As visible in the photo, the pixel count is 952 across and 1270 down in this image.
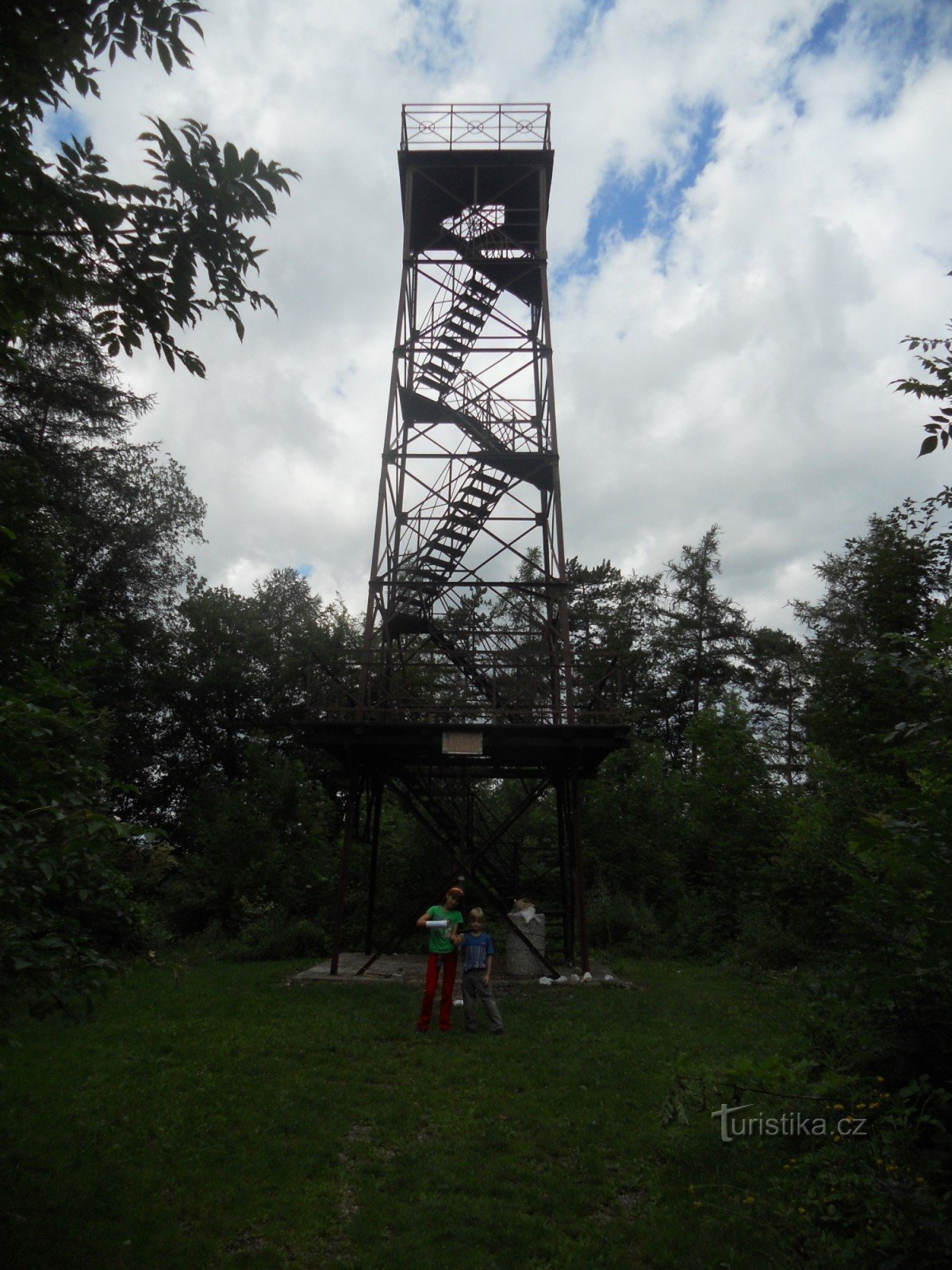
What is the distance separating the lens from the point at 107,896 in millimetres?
3658

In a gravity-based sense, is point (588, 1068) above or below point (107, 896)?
below

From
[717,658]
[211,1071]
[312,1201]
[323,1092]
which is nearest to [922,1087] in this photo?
[312,1201]

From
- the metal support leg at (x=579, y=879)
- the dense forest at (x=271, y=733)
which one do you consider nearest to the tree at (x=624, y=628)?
the dense forest at (x=271, y=733)

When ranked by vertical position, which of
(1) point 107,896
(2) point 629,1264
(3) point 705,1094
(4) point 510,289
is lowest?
(2) point 629,1264

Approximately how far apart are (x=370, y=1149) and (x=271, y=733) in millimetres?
22365

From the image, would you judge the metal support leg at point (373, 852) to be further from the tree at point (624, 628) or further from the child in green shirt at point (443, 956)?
the tree at point (624, 628)

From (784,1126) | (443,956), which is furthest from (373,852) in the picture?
(784,1126)

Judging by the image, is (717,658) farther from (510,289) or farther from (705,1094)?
(705,1094)

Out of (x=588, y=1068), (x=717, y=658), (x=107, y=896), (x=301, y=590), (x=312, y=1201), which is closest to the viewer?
(x=107, y=896)

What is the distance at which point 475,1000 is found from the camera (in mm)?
9547

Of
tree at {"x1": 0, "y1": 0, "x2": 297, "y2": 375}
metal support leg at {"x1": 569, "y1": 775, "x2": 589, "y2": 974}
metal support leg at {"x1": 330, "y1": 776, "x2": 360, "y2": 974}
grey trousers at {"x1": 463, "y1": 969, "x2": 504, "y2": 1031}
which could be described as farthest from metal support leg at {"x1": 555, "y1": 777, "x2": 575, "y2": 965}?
tree at {"x1": 0, "y1": 0, "x2": 297, "y2": 375}

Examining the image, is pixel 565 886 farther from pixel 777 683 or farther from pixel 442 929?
pixel 777 683

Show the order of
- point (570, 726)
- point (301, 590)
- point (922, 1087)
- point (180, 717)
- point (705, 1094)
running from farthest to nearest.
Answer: point (301, 590), point (180, 717), point (570, 726), point (705, 1094), point (922, 1087)

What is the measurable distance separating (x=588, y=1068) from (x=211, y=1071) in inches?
129
